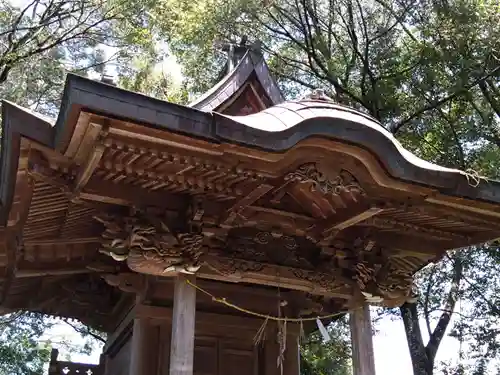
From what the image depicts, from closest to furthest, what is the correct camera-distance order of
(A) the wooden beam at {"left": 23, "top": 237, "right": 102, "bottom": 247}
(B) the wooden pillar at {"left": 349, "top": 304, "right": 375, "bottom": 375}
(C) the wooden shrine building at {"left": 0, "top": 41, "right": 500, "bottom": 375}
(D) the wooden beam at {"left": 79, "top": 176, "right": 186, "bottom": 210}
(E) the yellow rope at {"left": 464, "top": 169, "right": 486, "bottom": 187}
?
(C) the wooden shrine building at {"left": 0, "top": 41, "right": 500, "bottom": 375}
(D) the wooden beam at {"left": 79, "top": 176, "right": 186, "bottom": 210}
(E) the yellow rope at {"left": 464, "top": 169, "right": 486, "bottom": 187}
(B) the wooden pillar at {"left": 349, "top": 304, "right": 375, "bottom": 375}
(A) the wooden beam at {"left": 23, "top": 237, "right": 102, "bottom": 247}

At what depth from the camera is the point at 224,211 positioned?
5230 millimetres

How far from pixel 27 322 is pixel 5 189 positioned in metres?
15.3

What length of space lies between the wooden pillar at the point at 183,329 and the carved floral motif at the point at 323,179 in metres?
1.34

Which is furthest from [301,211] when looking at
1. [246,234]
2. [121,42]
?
[121,42]

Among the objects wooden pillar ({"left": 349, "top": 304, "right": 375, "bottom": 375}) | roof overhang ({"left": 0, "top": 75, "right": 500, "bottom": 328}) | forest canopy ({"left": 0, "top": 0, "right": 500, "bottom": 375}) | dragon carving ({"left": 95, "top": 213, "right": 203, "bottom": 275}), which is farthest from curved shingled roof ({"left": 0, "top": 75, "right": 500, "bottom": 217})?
forest canopy ({"left": 0, "top": 0, "right": 500, "bottom": 375})

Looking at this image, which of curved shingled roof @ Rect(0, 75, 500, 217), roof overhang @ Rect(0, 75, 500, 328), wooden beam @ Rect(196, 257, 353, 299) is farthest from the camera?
wooden beam @ Rect(196, 257, 353, 299)

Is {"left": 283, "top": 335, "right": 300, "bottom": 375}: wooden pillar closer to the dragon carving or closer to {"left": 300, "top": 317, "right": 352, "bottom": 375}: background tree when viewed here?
the dragon carving

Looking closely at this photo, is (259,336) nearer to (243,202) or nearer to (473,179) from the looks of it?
(243,202)

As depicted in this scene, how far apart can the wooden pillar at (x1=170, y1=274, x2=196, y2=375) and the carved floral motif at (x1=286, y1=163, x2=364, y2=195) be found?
1340 mm

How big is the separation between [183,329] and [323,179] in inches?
68.5

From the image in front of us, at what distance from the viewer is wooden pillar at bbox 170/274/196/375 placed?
4.61 m

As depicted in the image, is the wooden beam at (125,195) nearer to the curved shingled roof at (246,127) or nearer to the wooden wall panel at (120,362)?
the curved shingled roof at (246,127)

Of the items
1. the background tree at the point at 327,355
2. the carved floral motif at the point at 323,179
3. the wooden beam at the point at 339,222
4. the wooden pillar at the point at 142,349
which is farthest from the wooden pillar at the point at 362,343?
the background tree at the point at 327,355

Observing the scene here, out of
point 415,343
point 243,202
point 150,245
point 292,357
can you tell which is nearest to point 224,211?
point 243,202
